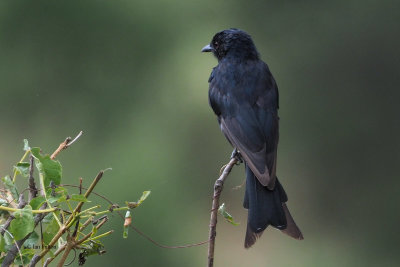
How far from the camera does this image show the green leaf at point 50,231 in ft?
5.89

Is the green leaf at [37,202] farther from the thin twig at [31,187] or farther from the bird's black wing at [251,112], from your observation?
the bird's black wing at [251,112]

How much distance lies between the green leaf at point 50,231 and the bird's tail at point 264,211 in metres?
0.99

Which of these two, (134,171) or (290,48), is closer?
(134,171)

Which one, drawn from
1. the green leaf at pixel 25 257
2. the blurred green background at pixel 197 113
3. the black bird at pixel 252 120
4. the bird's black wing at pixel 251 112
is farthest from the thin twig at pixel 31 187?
the blurred green background at pixel 197 113


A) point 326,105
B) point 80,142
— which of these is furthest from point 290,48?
point 80,142

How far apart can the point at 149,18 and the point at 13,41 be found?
168cm

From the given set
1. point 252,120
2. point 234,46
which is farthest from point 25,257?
point 234,46

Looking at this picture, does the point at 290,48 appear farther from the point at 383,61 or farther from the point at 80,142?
the point at 80,142

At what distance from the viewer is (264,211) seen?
120 inches

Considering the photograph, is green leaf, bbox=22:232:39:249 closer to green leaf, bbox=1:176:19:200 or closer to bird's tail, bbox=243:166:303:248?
green leaf, bbox=1:176:19:200

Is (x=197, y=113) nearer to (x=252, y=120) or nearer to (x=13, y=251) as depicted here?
(x=252, y=120)

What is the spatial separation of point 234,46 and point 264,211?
4.49ft

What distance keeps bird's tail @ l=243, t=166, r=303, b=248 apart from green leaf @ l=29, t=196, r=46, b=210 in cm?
111

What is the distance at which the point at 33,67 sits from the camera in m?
10.3
